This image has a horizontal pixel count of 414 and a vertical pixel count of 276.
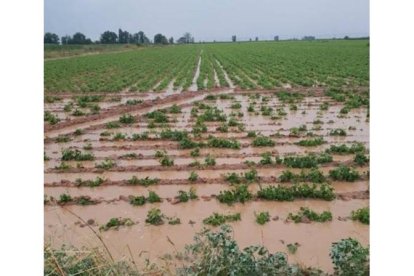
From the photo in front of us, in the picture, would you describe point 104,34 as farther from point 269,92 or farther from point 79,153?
point 79,153

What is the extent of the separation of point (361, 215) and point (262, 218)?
1.39 meters

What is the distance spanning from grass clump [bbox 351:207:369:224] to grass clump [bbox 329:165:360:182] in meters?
1.41

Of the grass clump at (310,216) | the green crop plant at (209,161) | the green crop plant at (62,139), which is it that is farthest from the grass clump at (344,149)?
the green crop plant at (62,139)

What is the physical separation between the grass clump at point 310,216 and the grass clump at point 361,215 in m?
0.34

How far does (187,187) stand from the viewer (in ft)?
24.3

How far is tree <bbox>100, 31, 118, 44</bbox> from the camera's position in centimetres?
8312

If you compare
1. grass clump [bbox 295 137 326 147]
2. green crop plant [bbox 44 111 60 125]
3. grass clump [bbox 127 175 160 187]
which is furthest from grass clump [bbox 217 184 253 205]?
green crop plant [bbox 44 111 60 125]

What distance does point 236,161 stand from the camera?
8703 millimetres

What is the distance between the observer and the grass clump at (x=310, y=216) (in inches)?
237

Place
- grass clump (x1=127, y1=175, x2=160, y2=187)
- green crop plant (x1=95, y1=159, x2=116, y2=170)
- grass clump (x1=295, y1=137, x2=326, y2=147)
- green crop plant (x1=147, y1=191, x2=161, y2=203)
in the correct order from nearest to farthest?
1. green crop plant (x1=147, y1=191, x2=161, y2=203)
2. grass clump (x1=127, y1=175, x2=160, y2=187)
3. green crop plant (x1=95, y1=159, x2=116, y2=170)
4. grass clump (x1=295, y1=137, x2=326, y2=147)

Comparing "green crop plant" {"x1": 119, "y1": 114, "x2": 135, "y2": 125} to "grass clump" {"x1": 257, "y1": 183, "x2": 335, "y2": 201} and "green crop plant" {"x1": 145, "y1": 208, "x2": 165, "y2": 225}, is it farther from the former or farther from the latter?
"green crop plant" {"x1": 145, "y1": 208, "x2": 165, "y2": 225}
